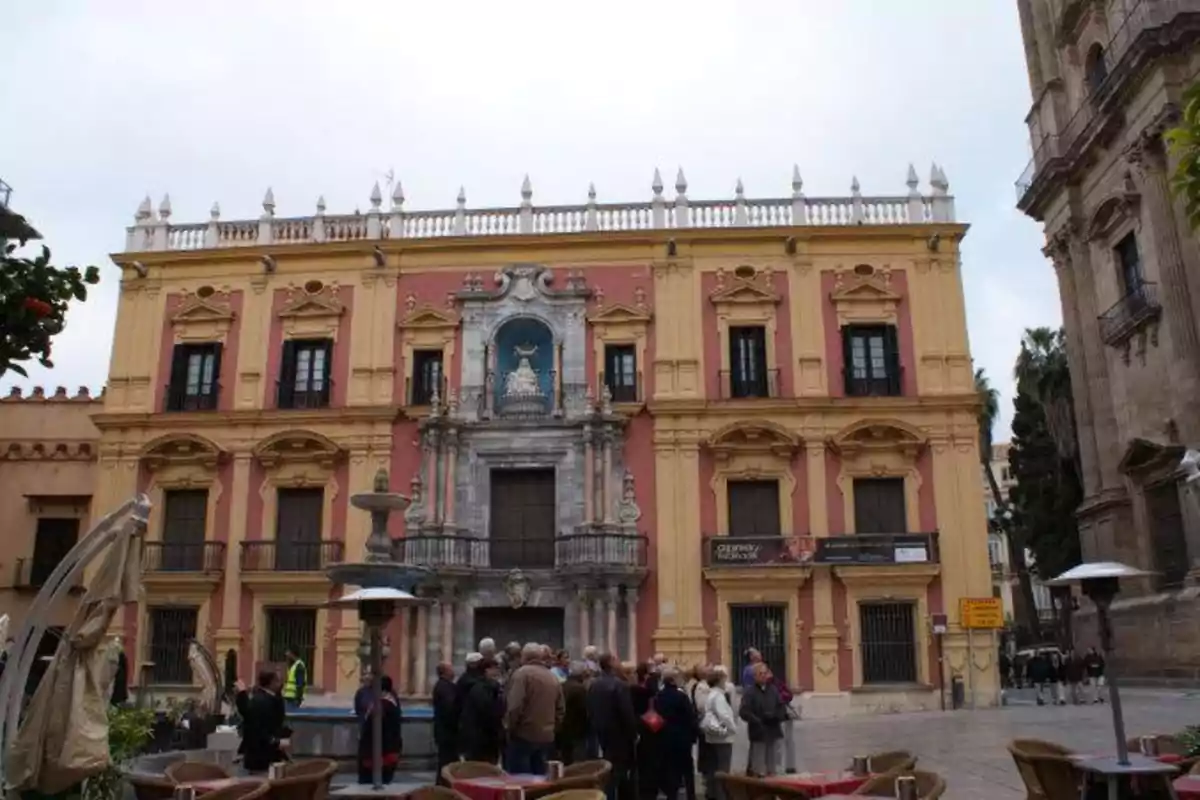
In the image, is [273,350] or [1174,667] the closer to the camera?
[1174,667]

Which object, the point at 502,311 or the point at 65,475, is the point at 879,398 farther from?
the point at 65,475

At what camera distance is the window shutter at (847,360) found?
23562 millimetres

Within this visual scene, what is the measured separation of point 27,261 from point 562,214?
19.3 m

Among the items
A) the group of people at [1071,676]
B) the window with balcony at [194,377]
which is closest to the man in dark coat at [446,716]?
the group of people at [1071,676]

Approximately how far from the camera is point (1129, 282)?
23266 mm

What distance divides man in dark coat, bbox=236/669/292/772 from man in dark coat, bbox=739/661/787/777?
4708 mm

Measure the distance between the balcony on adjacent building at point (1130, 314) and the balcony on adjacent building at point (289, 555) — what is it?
58.9 ft

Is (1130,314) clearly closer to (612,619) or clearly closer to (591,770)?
(612,619)

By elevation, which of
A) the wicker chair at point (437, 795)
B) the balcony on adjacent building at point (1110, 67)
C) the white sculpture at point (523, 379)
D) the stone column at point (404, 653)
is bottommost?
the wicker chair at point (437, 795)

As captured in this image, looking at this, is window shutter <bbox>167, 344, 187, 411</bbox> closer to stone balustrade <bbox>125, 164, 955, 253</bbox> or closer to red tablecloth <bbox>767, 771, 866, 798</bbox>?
stone balustrade <bbox>125, 164, 955, 253</bbox>

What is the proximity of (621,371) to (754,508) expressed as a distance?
4415 millimetres

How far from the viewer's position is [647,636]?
22.3 meters

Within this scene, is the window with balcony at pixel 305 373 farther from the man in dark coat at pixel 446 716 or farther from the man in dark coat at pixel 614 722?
the man in dark coat at pixel 614 722

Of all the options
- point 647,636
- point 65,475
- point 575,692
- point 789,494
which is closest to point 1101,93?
point 789,494
